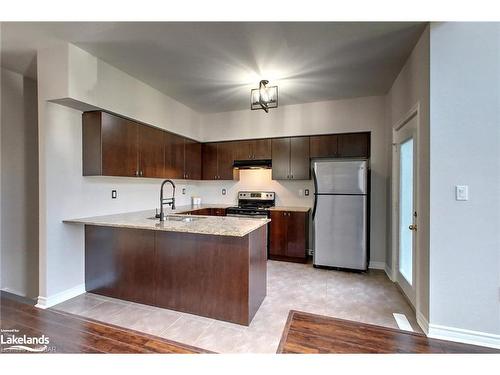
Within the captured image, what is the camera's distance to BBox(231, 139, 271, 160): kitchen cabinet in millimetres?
4375

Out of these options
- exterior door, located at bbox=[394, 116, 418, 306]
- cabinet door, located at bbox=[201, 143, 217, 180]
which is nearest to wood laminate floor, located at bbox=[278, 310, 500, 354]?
exterior door, located at bbox=[394, 116, 418, 306]

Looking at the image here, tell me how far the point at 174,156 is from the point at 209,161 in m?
0.91

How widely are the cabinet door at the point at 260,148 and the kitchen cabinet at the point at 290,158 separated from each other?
10cm

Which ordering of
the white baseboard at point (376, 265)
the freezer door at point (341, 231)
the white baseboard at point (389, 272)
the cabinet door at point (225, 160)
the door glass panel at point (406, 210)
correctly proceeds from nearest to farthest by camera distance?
the door glass panel at point (406, 210), the white baseboard at point (389, 272), the freezer door at point (341, 231), the white baseboard at point (376, 265), the cabinet door at point (225, 160)

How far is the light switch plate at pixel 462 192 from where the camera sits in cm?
189

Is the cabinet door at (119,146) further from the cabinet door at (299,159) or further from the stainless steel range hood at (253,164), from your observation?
the cabinet door at (299,159)

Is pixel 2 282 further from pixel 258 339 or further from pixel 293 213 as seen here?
pixel 293 213

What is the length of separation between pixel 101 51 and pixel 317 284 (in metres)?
3.68

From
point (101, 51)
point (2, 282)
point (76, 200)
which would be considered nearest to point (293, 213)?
point (76, 200)

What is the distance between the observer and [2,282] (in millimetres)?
3172

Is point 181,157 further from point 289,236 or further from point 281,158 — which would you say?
point 289,236

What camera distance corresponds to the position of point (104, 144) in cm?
276

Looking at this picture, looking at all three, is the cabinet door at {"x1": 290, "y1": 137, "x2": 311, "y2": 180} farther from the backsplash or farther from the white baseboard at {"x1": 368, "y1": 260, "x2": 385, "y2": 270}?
the white baseboard at {"x1": 368, "y1": 260, "x2": 385, "y2": 270}

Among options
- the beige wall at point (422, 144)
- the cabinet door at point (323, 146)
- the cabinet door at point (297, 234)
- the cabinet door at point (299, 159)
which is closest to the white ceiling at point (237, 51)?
the beige wall at point (422, 144)
